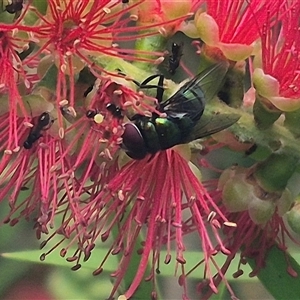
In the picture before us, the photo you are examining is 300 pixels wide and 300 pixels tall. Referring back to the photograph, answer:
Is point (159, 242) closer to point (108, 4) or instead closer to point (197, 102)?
point (197, 102)

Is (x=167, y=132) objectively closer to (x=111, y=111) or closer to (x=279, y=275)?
(x=111, y=111)

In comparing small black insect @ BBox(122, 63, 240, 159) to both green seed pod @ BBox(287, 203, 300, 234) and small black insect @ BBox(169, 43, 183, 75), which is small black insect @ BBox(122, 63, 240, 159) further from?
green seed pod @ BBox(287, 203, 300, 234)

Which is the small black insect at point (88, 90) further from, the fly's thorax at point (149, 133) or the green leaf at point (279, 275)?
the green leaf at point (279, 275)

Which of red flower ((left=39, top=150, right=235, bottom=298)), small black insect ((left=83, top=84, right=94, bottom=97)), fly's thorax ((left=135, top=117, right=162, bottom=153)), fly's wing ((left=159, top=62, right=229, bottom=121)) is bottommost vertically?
red flower ((left=39, top=150, right=235, bottom=298))

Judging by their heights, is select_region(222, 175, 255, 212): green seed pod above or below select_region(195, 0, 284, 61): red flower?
below

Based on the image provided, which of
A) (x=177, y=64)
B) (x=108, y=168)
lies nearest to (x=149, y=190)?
(x=108, y=168)

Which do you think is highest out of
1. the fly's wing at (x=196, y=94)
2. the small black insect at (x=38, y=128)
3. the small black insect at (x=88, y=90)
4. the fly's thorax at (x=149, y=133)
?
the fly's wing at (x=196, y=94)

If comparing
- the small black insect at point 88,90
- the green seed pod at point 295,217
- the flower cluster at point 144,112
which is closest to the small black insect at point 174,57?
the flower cluster at point 144,112

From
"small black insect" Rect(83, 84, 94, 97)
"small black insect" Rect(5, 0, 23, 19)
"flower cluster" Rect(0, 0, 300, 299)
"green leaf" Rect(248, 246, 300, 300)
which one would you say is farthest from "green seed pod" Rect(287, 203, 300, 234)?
"small black insect" Rect(5, 0, 23, 19)
